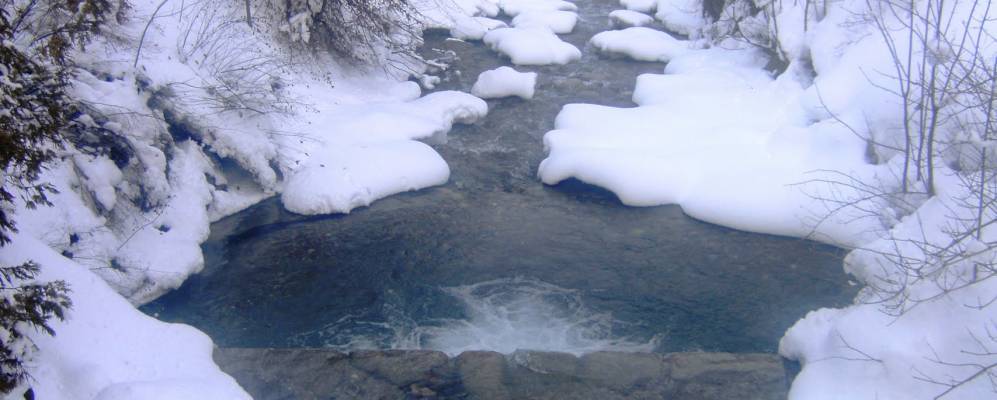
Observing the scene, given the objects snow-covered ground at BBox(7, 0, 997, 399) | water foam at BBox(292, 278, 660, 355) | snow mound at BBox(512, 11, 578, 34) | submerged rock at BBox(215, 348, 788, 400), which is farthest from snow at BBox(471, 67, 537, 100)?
submerged rock at BBox(215, 348, 788, 400)

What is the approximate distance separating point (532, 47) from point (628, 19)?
2.78m

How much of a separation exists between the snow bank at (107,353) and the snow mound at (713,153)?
14.8 feet

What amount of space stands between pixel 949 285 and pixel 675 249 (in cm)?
278

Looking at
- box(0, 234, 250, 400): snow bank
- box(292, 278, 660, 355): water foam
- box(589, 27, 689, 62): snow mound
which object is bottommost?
box(292, 278, 660, 355): water foam

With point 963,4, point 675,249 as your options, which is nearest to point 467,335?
point 675,249

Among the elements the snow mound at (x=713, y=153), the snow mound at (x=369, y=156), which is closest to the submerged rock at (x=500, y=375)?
the snow mound at (x=713, y=153)

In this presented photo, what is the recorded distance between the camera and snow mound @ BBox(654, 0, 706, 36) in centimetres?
1398

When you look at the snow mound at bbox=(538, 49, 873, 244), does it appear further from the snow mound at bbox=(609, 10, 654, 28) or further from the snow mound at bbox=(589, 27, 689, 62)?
the snow mound at bbox=(609, 10, 654, 28)

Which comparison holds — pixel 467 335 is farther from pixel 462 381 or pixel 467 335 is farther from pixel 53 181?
pixel 53 181

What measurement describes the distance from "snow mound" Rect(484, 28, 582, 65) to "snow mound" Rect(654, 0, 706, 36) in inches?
88.4

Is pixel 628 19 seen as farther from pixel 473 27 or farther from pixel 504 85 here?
pixel 504 85

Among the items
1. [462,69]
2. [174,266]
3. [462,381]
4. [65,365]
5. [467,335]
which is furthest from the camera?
[462,69]

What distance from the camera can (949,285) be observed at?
15.5ft

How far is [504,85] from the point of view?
35.5 feet
